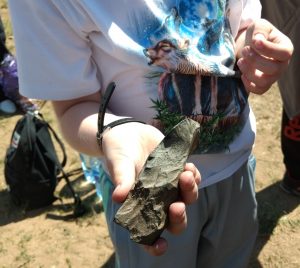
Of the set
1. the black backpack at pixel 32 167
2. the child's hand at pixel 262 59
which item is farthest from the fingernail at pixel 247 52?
the black backpack at pixel 32 167

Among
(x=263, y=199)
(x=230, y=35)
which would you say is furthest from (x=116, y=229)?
(x=263, y=199)

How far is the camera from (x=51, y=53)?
1.46 metres

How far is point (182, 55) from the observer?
1492mm

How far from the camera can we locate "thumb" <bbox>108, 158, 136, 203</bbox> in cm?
112

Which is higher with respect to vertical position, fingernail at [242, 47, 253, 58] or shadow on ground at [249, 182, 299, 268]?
fingernail at [242, 47, 253, 58]

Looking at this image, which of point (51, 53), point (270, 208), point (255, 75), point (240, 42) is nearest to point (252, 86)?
point (255, 75)

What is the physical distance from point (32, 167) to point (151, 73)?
6.70 feet

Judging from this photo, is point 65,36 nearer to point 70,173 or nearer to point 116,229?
point 116,229

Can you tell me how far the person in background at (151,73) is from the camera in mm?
1434

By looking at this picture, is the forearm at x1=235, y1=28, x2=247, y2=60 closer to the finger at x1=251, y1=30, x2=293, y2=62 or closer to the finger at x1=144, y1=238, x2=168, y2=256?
the finger at x1=251, y1=30, x2=293, y2=62

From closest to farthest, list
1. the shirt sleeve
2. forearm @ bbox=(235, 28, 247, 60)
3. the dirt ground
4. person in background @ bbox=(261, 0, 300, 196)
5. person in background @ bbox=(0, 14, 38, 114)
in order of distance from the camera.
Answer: the shirt sleeve
forearm @ bbox=(235, 28, 247, 60)
person in background @ bbox=(261, 0, 300, 196)
the dirt ground
person in background @ bbox=(0, 14, 38, 114)

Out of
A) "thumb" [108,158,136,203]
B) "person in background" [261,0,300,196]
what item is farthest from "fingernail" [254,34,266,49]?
"person in background" [261,0,300,196]

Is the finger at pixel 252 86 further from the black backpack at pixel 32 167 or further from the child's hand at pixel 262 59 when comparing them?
the black backpack at pixel 32 167

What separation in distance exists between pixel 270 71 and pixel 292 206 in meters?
1.99
